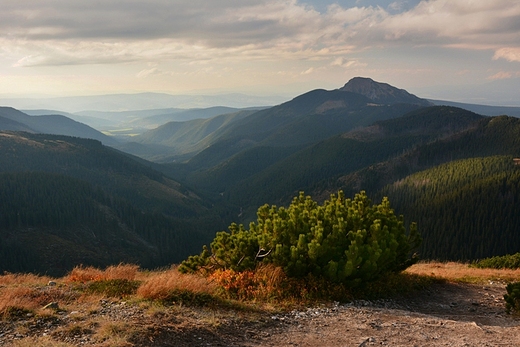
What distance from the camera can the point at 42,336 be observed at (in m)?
11.4

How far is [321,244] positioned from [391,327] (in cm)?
539

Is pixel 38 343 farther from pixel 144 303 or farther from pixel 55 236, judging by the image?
pixel 55 236

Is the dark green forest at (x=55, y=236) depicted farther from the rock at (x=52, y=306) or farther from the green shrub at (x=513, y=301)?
the green shrub at (x=513, y=301)

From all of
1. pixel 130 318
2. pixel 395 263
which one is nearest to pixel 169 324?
pixel 130 318

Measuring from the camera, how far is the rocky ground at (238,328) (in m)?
11.5

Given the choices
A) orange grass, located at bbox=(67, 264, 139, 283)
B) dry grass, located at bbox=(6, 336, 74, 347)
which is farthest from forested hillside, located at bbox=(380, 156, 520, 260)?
dry grass, located at bbox=(6, 336, 74, 347)

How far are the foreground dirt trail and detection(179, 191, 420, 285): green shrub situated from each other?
217cm

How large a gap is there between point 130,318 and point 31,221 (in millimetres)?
192682

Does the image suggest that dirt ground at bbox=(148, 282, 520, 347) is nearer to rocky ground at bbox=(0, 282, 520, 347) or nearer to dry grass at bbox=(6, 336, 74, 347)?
A: rocky ground at bbox=(0, 282, 520, 347)

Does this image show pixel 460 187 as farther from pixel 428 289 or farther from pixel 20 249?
pixel 20 249

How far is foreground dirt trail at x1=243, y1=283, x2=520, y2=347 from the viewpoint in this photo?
12.6m

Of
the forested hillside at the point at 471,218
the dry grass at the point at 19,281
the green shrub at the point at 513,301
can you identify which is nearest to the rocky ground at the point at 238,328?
the green shrub at the point at 513,301

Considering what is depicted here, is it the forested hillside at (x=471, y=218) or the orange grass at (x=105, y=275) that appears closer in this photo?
the orange grass at (x=105, y=275)

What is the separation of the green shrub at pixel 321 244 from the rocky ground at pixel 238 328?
2.42 m
